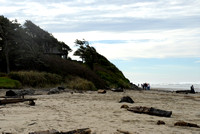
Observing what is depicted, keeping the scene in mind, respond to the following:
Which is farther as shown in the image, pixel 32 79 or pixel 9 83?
pixel 32 79

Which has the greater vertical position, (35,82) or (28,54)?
(28,54)

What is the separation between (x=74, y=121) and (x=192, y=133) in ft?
9.32

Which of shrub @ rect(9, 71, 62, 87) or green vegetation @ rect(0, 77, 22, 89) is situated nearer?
green vegetation @ rect(0, 77, 22, 89)

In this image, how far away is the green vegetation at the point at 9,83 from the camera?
21.9 meters

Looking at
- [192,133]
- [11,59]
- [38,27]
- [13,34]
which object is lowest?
[192,133]

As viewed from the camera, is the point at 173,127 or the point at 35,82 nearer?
the point at 173,127

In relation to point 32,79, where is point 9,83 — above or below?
below

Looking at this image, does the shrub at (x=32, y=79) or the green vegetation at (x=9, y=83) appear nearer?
the green vegetation at (x=9, y=83)

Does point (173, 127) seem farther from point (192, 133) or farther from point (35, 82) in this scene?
point (35, 82)

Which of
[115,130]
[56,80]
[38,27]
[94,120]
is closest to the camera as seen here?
[115,130]

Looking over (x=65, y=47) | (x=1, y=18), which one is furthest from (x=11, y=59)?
(x=65, y=47)

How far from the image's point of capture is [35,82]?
2477 centimetres

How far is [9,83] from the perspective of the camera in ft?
75.5

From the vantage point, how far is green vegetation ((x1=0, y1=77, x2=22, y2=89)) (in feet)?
72.0
